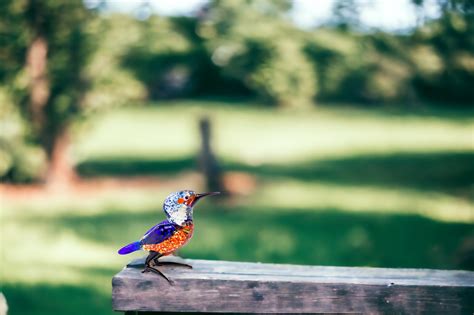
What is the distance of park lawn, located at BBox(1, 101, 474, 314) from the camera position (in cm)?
537

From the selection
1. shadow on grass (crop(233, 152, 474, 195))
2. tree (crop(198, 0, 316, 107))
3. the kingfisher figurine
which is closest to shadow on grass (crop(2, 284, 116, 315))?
shadow on grass (crop(233, 152, 474, 195))

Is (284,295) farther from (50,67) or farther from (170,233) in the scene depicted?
(50,67)

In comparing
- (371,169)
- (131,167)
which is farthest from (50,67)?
(371,169)

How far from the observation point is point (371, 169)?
598cm

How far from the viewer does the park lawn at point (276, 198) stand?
5.37 meters

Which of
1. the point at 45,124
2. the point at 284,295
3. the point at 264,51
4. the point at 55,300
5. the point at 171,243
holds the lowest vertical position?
the point at 284,295

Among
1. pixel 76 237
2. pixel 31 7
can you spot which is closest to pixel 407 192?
pixel 76 237

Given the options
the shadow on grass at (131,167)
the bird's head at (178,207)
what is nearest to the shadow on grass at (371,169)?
the shadow on grass at (131,167)

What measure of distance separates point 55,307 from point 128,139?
2104 millimetres

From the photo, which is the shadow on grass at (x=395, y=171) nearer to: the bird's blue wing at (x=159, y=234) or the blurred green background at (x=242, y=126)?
the blurred green background at (x=242, y=126)

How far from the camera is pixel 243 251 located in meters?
5.39

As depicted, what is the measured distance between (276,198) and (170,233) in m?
3.96

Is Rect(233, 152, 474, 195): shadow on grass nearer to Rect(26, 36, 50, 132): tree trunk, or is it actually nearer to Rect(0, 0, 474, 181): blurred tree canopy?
Rect(0, 0, 474, 181): blurred tree canopy

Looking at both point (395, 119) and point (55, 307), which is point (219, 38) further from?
point (55, 307)
